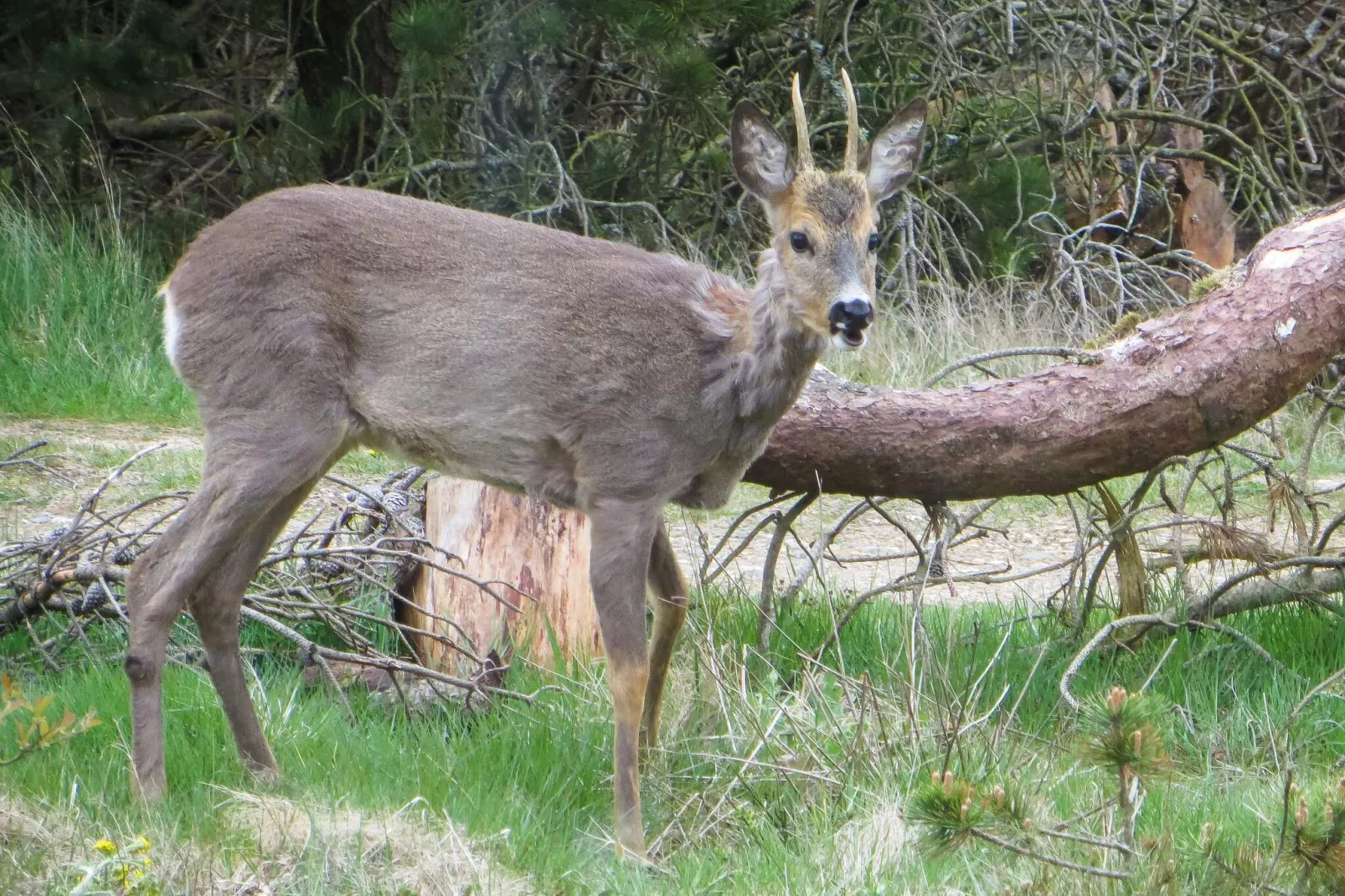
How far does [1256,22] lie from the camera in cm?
1127

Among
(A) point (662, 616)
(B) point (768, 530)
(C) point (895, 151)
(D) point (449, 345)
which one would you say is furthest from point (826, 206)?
(B) point (768, 530)

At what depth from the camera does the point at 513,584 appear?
5.30 meters

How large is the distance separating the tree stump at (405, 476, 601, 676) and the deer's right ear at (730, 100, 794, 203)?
4.89ft

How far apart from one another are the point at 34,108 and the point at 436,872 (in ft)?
27.3

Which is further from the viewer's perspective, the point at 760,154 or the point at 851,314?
the point at 760,154

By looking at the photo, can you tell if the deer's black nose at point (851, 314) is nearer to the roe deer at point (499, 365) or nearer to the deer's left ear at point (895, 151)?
the roe deer at point (499, 365)

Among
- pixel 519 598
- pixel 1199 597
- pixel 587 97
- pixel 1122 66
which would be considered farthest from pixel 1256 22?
pixel 519 598

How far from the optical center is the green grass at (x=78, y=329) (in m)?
8.06

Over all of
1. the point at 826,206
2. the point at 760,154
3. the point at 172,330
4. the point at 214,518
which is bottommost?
the point at 214,518

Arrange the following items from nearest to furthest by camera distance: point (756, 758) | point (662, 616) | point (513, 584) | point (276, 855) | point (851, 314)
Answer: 1. point (276, 855)
2. point (851, 314)
3. point (756, 758)
4. point (662, 616)
5. point (513, 584)

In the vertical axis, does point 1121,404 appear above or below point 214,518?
above

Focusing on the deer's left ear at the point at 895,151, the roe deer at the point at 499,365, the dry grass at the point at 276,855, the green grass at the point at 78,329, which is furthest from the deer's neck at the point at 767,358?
the green grass at the point at 78,329

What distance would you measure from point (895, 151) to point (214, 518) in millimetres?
2135

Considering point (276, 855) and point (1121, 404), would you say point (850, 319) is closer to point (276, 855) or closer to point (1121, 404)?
point (1121, 404)
